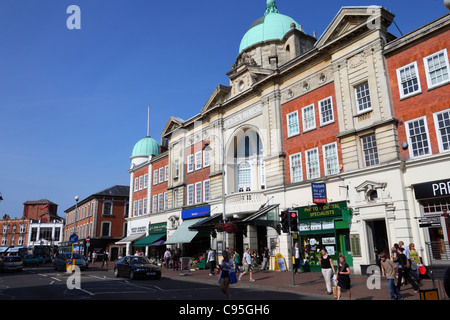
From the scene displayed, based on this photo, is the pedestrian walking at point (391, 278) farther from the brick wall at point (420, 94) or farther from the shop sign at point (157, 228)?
the shop sign at point (157, 228)

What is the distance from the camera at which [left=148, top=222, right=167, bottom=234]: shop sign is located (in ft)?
122

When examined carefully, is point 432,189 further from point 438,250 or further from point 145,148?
point 145,148

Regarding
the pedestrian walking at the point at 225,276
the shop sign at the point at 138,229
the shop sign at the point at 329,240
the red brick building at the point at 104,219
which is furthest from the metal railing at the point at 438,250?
the red brick building at the point at 104,219

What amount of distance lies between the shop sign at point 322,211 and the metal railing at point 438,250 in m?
4.76

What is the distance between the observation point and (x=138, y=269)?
1953 centimetres

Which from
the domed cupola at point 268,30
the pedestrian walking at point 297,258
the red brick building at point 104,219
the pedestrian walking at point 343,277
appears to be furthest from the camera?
the red brick building at point 104,219

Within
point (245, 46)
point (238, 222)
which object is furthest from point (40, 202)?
point (238, 222)

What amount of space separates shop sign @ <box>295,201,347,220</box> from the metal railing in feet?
15.6

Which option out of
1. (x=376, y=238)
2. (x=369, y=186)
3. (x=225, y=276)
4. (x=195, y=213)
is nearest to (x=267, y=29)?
(x=195, y=213)

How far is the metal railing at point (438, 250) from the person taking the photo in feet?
51.2

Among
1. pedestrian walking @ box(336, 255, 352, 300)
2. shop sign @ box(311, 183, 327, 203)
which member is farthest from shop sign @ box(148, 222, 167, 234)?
pedestrian walking @ box(336, 255, 352, 300)

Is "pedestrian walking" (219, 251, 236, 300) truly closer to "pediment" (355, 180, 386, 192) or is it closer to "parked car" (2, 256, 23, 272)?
"pediment" (355, 180, 386, 192)

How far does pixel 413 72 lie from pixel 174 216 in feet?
82.6

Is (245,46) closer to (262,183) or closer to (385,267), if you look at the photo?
(262,183)
